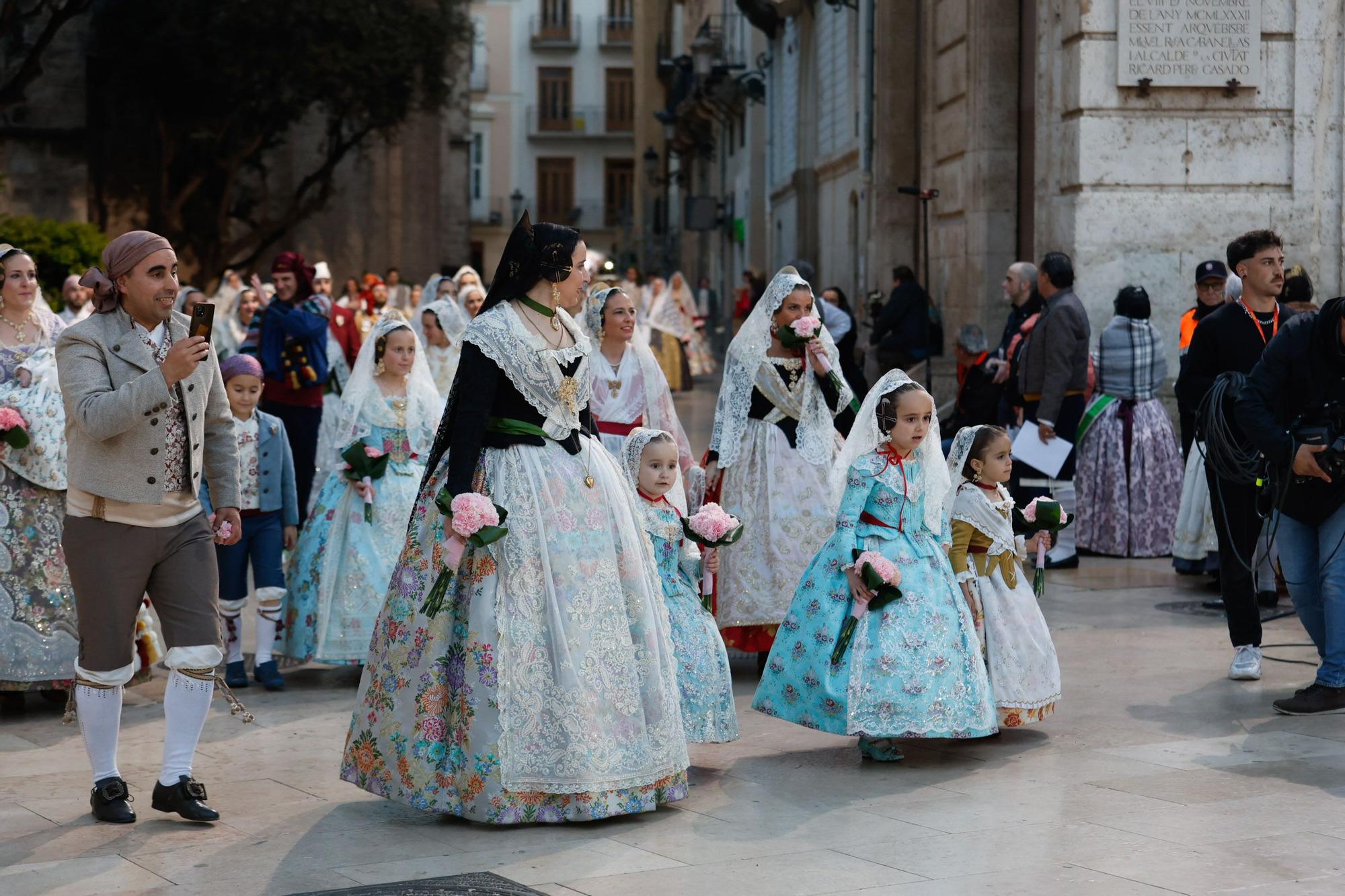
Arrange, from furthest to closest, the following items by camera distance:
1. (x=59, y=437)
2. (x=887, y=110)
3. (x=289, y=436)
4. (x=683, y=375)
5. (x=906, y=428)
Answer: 1. (x=683, y=375)
2. (x=887, y=110)
3. (x=289, y=436)
4. (x=59, y=437)
5. (x=906, y=428)

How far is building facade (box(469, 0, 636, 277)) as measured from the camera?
7025 centimetres

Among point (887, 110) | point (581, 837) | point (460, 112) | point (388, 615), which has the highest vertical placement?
point (460, 112)

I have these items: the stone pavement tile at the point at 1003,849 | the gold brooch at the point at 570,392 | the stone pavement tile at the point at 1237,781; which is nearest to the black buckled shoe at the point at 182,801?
the gold brooch at the point at 570,392

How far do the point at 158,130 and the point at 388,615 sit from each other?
83.7 feet

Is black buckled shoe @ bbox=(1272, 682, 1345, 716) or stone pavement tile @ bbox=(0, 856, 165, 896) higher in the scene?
black buckled shoe @ bbox=(1272, 682, 1345, 716)

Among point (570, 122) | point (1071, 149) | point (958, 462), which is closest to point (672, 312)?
point (1071, 149)

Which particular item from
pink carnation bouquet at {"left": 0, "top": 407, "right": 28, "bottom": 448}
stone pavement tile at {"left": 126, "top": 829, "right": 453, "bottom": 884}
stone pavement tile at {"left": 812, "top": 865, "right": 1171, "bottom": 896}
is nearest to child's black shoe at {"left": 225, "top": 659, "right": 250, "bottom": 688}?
pink carnation bouquet at {"left": 0, "top": 407, "right": 28, "bottom": 448}

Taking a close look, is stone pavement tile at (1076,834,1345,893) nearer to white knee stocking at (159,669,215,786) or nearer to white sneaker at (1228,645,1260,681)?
white sneaker at (1228,645,1260,681)

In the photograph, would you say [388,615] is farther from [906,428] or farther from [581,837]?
[906,428]

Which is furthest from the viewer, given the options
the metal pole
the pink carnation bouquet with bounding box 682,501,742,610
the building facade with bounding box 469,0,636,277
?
the building facade with bounding box 469,0,636,277

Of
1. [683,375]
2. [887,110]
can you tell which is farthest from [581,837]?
[683,375]

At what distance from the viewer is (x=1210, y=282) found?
1098 cm

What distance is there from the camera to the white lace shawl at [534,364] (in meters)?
5.75

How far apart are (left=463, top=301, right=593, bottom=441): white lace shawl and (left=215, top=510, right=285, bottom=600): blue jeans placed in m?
2.98
